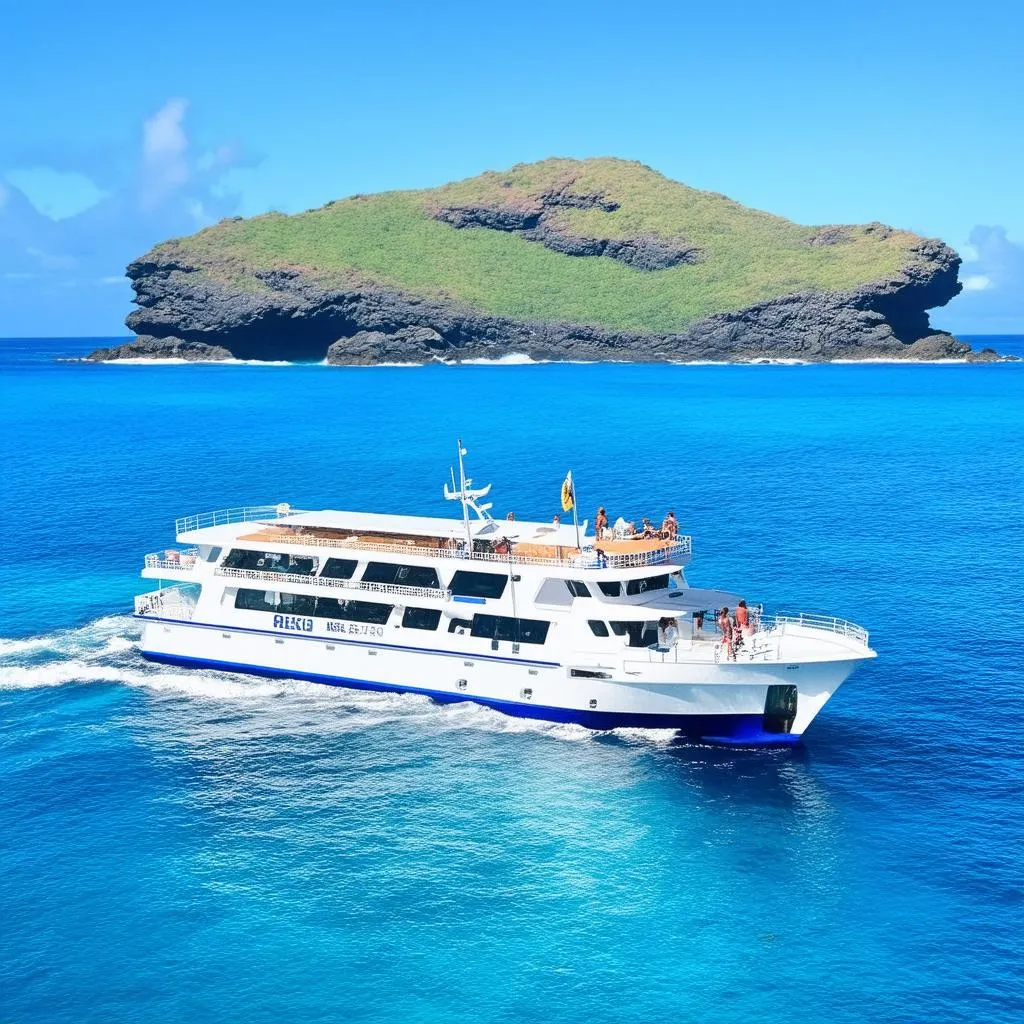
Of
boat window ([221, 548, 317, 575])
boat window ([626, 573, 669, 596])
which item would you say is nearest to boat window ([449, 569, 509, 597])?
boat window ([626, 573, 669, 596])

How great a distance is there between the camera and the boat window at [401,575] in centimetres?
4053

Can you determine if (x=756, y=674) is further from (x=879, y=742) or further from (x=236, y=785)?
(x=236, y=785)

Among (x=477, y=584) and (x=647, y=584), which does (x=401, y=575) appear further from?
(x=647, y=584)

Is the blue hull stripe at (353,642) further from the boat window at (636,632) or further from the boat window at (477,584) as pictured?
the boat window at (636,632)

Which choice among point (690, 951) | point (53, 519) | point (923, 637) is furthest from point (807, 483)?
point (690, 951)

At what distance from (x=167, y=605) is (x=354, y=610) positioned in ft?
27.3

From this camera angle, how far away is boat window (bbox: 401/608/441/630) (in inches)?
1566

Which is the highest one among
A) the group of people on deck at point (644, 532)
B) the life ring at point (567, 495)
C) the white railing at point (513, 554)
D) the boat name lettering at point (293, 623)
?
the life ring at point (567, 495)

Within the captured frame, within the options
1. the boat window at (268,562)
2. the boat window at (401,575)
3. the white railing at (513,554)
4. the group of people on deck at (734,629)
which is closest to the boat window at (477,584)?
the white railing at (513,554)

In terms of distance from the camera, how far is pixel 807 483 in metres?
82.6

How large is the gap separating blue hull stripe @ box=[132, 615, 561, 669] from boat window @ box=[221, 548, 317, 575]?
2.30m

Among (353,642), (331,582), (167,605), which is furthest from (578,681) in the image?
(167,605)

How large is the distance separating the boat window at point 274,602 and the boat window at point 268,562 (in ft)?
2.98

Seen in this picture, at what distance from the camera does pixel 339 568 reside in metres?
41.8
